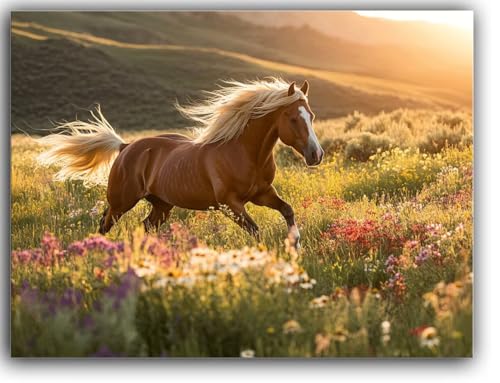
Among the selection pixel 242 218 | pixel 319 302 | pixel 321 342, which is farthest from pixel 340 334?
pixel 242 218

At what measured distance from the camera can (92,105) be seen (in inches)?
317

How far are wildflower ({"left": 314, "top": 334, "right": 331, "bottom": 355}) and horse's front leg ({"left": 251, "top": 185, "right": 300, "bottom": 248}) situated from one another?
3.61ft

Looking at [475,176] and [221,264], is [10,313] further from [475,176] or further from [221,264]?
[475,176]

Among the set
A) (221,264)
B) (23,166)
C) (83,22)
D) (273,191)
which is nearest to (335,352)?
(221,264)

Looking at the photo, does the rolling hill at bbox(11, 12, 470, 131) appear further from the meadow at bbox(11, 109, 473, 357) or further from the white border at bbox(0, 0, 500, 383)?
the meadow at bbox(11, 109, 473, 357)

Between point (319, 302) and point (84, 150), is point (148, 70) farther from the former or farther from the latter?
point (319, 302)

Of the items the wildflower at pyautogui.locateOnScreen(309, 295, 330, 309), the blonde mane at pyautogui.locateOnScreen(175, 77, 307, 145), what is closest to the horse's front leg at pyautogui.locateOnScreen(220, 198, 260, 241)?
the blonde mane at pyautogui.locateOnScreen(175, 77, 307, 145)

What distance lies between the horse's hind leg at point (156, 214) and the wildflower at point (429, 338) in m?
2.59

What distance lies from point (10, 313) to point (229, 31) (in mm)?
3385

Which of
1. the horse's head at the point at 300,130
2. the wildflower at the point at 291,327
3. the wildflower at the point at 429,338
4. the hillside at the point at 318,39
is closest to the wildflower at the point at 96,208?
the hillside at the point at 318,39

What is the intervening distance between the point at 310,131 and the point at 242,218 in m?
0.93

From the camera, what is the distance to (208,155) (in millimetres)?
7129

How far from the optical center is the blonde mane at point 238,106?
6.80 meters

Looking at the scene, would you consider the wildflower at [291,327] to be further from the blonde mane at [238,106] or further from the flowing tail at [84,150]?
the flowing tail at [84,150]
